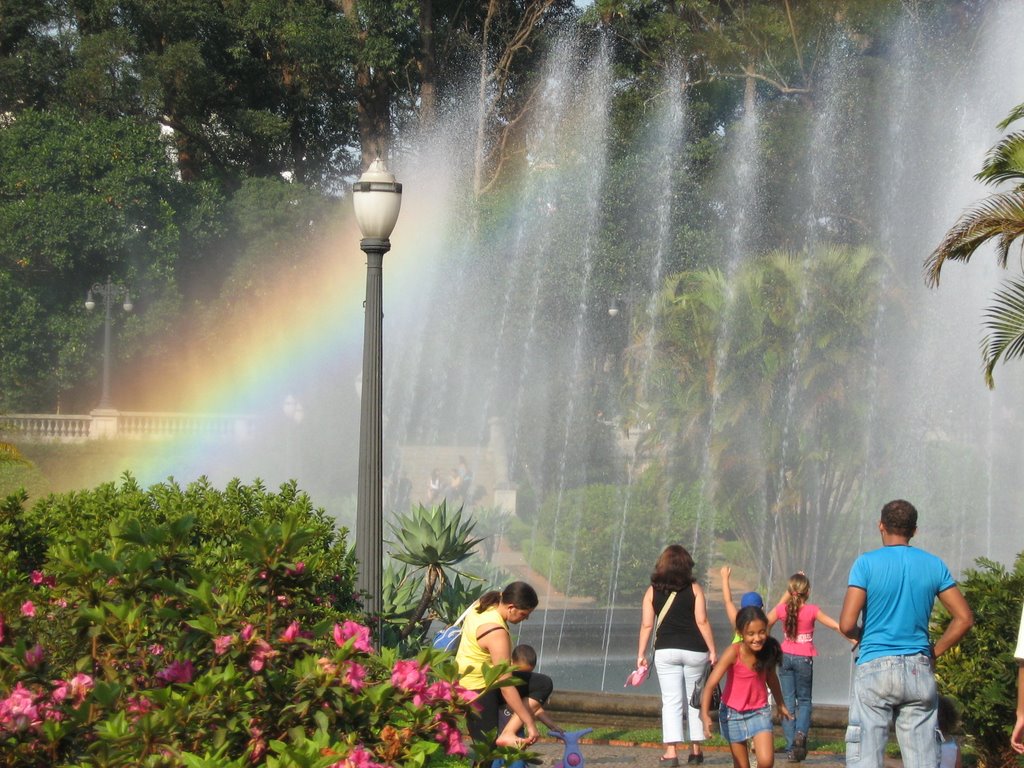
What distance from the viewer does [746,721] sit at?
6914 mm

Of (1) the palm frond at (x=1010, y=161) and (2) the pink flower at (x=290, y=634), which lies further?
(1) the palm frond at (x=1010, y=161)

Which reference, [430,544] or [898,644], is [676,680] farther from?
[898,644]

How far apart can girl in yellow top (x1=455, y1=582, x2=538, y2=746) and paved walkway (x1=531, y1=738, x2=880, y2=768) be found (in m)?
1.57

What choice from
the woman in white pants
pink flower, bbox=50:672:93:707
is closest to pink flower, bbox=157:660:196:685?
pink flower, bbox=50:672:93:707

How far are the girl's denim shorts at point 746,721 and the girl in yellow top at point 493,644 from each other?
102cm

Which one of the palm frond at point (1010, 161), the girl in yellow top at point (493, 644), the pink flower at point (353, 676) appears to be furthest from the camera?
the palm frond at point (1010, 161)

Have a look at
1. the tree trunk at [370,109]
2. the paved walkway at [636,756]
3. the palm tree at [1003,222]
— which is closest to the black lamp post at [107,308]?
the tree trunk at [370,109]

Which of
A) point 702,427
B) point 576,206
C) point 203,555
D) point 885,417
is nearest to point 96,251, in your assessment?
point 576,206

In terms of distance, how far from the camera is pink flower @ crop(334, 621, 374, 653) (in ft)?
15.2

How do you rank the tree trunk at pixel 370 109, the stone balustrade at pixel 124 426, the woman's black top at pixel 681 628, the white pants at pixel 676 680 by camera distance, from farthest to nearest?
the tree trunk at pixel 370 109
the stone balustrade at pixel 124 426
the woman's black top at pixel 681 628
the white pants at pixel 676 680

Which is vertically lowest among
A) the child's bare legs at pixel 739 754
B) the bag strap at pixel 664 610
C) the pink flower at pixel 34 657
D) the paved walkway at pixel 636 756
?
the paved walkway at pixel 636 756

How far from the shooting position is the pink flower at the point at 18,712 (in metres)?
4.11

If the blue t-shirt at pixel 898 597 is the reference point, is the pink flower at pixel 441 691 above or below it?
below

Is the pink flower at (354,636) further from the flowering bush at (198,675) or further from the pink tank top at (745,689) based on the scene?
the pink tank top at (745,689)
